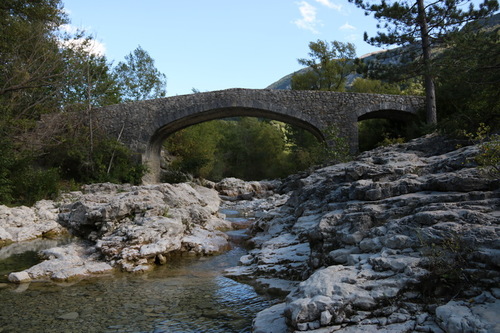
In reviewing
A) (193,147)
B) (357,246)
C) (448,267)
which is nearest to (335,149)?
(357,246)

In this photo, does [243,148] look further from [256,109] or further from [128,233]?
[128,233]

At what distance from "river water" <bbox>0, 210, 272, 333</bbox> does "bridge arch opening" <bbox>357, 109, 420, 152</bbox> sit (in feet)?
44.8

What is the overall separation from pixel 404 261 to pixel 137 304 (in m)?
2.81

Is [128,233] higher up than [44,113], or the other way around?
[44,113]

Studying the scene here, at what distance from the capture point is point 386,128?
20141mm

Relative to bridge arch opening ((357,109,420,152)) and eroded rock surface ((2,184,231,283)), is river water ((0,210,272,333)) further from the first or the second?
bridge arch opening ((357,109,420,152))

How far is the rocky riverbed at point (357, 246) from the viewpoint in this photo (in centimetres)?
249

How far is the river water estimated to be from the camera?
3.51 m

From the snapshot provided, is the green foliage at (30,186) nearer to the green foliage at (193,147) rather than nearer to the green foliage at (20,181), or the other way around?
the green foliage at (20,181)

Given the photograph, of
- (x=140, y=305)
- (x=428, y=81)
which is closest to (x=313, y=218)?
(x=140, y=305)

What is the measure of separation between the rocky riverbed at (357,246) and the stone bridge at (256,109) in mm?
9870

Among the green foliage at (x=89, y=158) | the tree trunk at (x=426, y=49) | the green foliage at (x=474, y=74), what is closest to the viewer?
the green foliage at (x=474, y=74)

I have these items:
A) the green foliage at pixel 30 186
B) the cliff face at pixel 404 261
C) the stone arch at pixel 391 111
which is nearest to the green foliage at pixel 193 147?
the stone arch at pixel 391 111

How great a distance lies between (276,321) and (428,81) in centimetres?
1493
